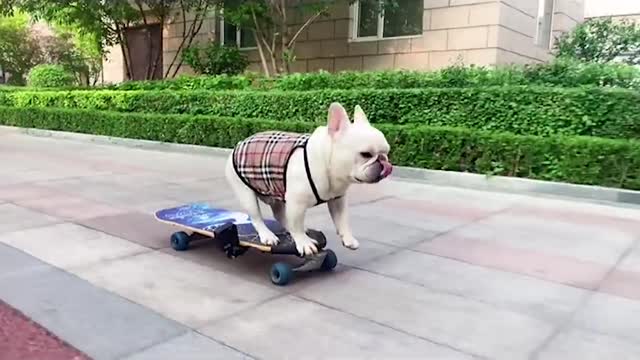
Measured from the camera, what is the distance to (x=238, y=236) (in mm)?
4035

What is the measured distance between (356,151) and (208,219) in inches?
60.5

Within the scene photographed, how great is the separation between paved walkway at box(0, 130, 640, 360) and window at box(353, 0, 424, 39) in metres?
8.13

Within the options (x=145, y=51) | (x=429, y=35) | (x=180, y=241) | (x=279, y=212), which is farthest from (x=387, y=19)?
(x=180, y=241)

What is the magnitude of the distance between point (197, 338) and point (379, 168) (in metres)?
1.43

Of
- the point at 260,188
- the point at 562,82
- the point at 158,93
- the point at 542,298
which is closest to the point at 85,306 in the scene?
the point at 260,188

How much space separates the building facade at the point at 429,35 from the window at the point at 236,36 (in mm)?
30

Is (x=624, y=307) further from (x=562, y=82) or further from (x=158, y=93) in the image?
(x=158, y=93)

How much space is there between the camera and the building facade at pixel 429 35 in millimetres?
12594

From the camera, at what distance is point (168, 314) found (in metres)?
3.12

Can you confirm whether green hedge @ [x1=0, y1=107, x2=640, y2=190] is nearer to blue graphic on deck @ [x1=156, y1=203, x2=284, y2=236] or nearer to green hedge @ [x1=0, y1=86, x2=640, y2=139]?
green hedge @ [x1=0, y1=86, x2=640, y2=139]

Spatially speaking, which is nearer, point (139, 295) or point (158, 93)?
point (139, 295)

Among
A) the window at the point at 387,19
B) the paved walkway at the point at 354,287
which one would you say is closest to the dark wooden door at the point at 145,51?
the window at the point at 387,19

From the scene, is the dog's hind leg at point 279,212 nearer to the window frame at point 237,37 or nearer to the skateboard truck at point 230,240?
the skateboard truck at point 230,240

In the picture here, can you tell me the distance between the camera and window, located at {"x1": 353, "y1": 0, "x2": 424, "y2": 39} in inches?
531
